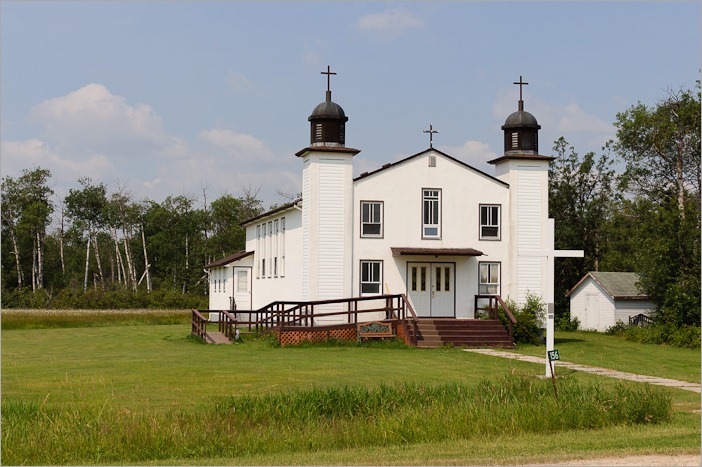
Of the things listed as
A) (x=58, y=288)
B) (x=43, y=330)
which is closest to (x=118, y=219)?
(x=58, y=288)

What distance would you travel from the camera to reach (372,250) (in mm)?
34094

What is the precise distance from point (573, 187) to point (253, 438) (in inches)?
1650

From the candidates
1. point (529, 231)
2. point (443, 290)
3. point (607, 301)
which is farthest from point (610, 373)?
point (607, 301)

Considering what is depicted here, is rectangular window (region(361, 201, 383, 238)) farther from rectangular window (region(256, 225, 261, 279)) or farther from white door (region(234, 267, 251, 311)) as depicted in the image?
white door (region(234, 267, 251, 311))

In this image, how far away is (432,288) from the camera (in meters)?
34.7

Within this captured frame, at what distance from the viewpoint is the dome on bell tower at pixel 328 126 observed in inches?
1341

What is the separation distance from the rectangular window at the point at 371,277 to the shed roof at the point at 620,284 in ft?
47.0

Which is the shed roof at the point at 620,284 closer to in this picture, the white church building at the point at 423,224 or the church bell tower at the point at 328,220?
the white church building at the point at 423,224

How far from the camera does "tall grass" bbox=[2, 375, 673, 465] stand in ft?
40.3

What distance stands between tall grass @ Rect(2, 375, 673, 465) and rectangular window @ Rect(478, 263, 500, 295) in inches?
772

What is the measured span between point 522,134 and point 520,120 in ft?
1.76

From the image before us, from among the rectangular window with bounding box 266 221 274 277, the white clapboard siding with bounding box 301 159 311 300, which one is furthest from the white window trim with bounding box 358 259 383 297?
the rectangular window with bounding box 266 221 274 277

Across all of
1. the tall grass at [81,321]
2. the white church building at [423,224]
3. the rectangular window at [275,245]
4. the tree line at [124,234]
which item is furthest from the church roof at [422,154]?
the tree line at [124,234]

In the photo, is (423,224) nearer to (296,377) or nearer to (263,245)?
(263,245)
